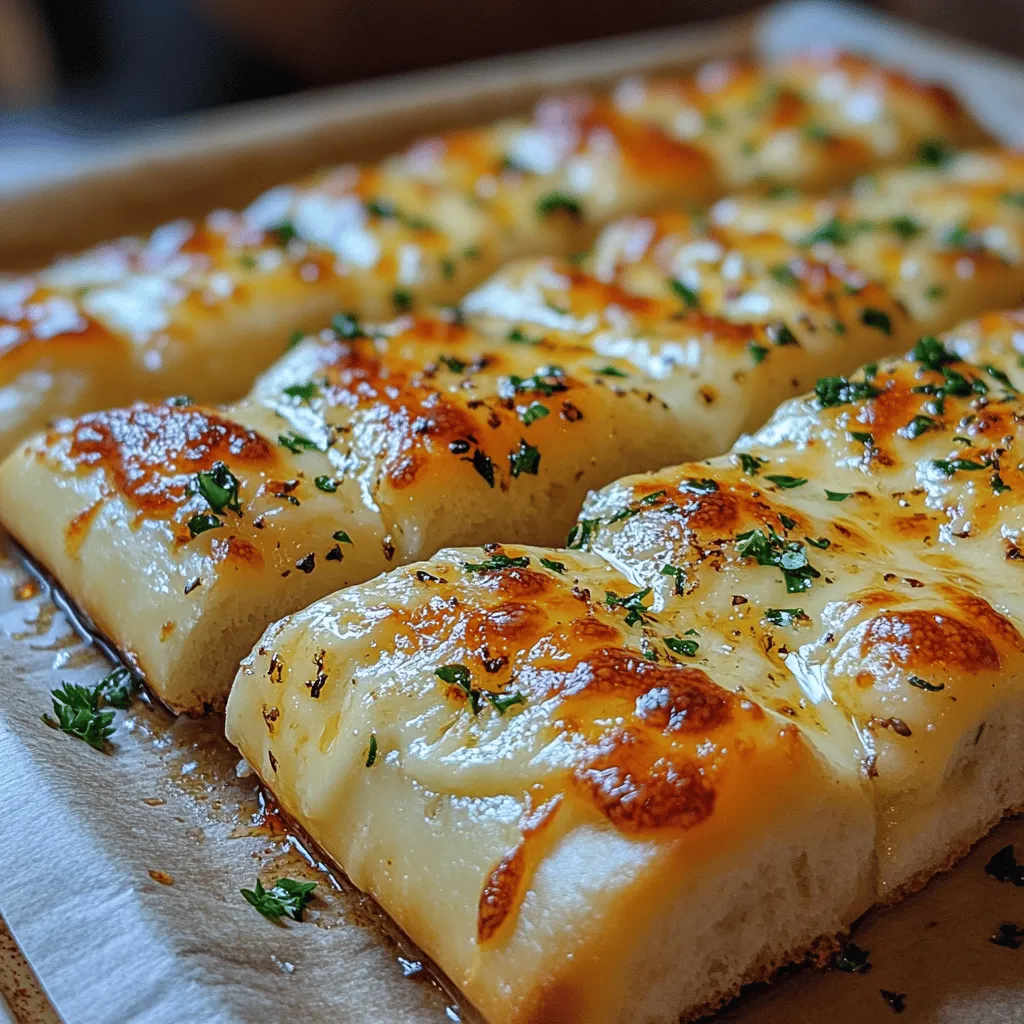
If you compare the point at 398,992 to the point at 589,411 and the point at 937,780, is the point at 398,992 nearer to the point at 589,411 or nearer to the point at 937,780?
the point at 937,780

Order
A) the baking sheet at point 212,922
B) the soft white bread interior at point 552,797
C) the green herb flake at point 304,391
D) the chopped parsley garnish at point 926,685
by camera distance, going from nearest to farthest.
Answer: the soft white bread interior at point 552,797, the baking sheet at point 212,922, the chopped parsley garnish at point 926,685, the green herb flake at point 304,391

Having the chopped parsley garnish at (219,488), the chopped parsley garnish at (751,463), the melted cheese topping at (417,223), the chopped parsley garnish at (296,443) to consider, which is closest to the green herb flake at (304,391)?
the chopped parsley garnish at (296,443)

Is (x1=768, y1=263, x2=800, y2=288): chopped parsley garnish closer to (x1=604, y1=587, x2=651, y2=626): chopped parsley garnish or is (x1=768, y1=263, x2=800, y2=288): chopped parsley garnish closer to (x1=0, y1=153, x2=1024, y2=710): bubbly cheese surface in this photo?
(x1=0, y1=153, x2=1024, y2=710): bubbly cheese surface

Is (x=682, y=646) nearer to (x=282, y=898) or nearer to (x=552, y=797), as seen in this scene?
(x=552, y=797)

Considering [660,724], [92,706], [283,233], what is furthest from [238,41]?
[660,724]

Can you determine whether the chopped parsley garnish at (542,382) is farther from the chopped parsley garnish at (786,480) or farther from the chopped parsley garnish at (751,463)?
the chopped parsley garnish at (786,480)

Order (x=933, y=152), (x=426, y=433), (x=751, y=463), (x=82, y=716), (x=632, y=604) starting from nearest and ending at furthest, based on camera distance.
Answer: (x=632, y=604)
(x=82, y=716)
(x=751, y=463)
(x=426, y=433)
(x=933, y=152)
